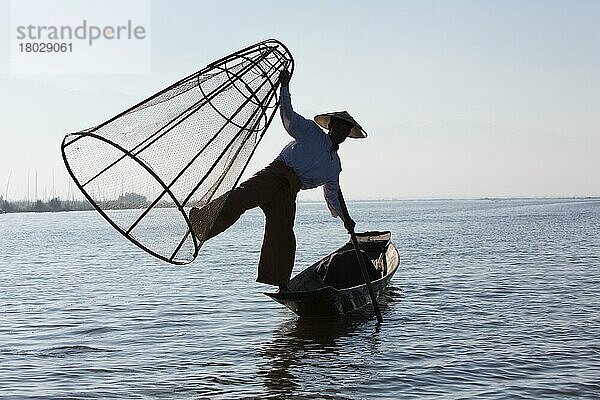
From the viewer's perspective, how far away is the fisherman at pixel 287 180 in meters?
10.2

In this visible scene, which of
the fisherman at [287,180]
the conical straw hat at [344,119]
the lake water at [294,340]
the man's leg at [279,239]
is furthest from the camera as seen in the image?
the conical straw hat at [344,119]

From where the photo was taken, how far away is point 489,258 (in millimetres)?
28641

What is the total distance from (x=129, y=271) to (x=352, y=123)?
16532mm

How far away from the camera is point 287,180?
10852 millimetres

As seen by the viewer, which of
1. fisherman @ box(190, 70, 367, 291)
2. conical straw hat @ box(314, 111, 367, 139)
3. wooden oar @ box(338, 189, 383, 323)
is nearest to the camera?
fisherman @ box(190, 70, 367, 291)

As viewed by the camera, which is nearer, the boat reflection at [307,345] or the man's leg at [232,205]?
the man's leg at [232,205]

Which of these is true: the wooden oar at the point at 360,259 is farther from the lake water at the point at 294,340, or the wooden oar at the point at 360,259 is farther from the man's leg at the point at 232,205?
the man's leg at the point at 232,205

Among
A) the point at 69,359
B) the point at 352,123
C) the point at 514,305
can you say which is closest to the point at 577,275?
the point at 514,305

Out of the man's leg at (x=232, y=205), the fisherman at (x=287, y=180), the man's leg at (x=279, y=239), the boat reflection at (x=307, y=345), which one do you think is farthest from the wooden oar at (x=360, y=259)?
the man's leg at (x=232, y=205)

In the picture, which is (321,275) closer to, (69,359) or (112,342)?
(112,342)

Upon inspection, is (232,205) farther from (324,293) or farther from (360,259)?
(360,259)

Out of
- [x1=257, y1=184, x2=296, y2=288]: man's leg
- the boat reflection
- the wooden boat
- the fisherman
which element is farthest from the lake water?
the fisherman

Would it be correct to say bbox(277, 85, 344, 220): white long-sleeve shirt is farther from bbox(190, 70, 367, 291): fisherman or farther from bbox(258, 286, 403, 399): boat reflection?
bbox(258, 286, 403, 399): boat reflection

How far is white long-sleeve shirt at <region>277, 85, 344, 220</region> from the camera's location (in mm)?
10477
